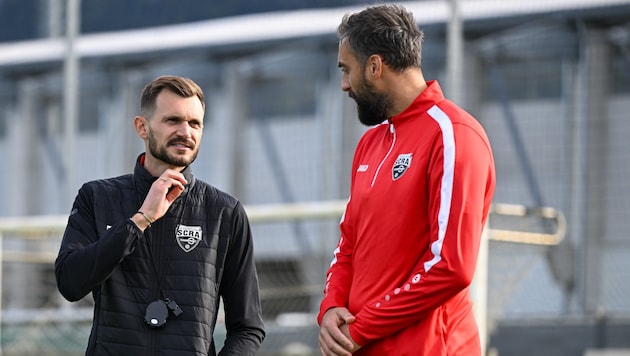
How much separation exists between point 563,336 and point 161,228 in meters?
5.32

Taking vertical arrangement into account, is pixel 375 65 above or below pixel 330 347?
above

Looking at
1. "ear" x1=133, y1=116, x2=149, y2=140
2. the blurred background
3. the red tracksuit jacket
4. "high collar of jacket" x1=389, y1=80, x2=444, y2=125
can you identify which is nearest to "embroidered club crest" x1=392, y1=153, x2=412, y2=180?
the red tracksuit jacket

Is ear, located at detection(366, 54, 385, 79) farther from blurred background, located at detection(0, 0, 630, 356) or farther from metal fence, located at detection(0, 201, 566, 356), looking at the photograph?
metal fence, located at detection(0, 201, 566, 356)

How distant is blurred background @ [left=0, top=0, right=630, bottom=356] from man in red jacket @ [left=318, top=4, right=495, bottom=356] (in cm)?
346

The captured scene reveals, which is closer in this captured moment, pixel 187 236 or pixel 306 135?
pixel 187 236

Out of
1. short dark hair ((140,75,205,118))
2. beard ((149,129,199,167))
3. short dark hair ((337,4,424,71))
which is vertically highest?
short dark hair ((337,4,424,71))

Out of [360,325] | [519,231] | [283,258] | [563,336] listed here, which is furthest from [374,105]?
[283,258]

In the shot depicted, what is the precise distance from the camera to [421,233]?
3.27m

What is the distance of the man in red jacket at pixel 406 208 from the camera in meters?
3.17

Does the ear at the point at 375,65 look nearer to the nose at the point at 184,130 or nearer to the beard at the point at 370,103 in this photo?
the beard at the point at 370,103

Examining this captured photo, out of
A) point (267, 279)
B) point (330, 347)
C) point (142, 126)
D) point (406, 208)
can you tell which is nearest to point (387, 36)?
point (406, 208)

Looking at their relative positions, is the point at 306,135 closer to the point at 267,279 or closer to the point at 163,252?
the point at 267,279

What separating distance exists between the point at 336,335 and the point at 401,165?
46 centimetres

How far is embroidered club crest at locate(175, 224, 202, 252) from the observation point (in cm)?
340
